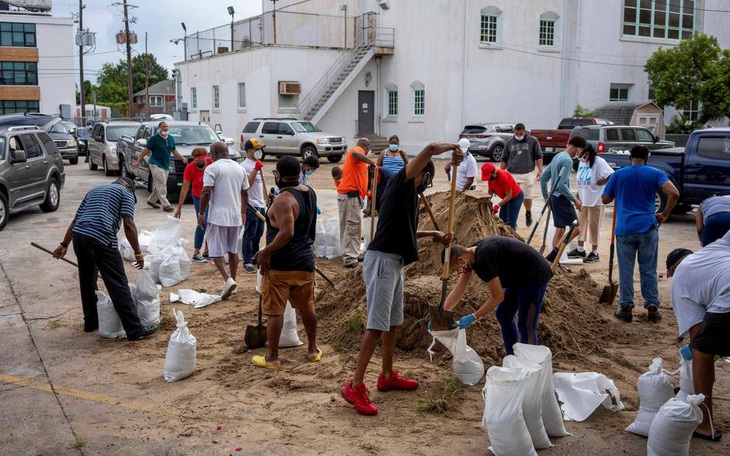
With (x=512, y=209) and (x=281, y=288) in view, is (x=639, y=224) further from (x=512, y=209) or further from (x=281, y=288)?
(x=281, y=288)

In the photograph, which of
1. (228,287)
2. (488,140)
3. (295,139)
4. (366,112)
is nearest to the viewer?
(228,287)

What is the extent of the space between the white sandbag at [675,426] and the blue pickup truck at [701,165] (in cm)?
956

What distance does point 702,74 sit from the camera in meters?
30.2

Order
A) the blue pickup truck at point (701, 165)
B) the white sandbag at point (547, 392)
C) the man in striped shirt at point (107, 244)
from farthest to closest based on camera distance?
the blue pickup truck at point (701, 165) < the man in striped shirt at point (107, 244) < the white sandbag at point (547, 392)

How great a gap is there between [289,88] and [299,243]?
28467 mm

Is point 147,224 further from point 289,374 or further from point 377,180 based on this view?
point 289,374

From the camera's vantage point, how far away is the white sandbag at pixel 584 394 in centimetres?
538

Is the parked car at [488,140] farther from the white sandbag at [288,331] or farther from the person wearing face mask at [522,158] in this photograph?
the white sandbag at [288,331]

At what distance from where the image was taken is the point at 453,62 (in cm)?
3109

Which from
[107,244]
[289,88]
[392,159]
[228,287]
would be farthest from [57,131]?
[107,244]

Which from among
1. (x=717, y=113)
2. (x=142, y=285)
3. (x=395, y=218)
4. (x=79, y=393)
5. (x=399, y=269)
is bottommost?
(x=79, y=393)

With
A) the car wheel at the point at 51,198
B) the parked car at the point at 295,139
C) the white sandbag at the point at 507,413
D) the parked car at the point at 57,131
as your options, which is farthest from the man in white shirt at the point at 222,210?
the parked car at the point at 57,131

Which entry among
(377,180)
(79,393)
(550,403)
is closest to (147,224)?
(377,180)

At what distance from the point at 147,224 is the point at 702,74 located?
2529 cm
